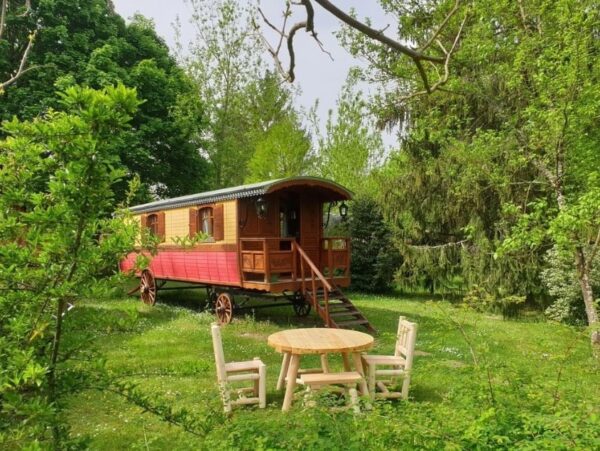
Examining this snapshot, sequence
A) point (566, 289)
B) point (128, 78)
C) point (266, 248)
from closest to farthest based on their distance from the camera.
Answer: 1. point (266, 248)
2. point (566, 289)
3. point (128, 78)

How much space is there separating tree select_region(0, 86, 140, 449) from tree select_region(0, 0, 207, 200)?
48.3 feet

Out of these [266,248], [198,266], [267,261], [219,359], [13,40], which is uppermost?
[13,40]

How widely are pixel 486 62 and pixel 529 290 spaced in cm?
675

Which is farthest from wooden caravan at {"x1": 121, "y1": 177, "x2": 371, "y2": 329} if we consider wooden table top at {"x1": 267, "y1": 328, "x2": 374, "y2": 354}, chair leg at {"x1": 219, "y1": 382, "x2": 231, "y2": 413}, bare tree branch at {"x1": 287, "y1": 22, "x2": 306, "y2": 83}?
bare tree branch at {"x1": 287, "y1": 22, "x2": 306, "y2": 83}

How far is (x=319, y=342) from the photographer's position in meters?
5.65

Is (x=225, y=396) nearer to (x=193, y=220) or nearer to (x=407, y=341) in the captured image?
(x=407, y=341)

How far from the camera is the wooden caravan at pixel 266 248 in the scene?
412 inches

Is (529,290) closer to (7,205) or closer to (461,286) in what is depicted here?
(461,286)

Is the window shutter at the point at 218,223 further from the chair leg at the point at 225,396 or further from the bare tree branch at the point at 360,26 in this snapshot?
the bare tree branch at the point at 360,26

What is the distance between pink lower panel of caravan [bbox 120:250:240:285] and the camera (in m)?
11.4

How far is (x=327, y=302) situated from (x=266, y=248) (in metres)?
1.79

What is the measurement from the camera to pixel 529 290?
14.0m

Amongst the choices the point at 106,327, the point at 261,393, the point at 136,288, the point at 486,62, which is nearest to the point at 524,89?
the point at 486,62

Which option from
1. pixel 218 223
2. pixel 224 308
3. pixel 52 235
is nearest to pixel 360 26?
pixel 52 235
